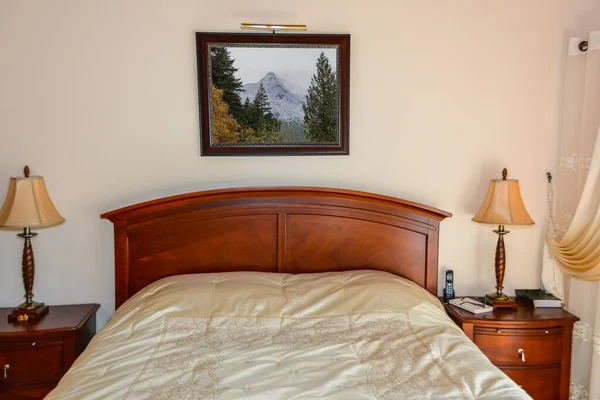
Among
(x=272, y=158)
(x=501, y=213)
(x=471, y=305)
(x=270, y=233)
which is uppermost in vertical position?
(x=272, y=158)

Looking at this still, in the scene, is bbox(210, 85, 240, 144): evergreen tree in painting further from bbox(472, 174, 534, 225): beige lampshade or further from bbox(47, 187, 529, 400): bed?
bbox(472, 174, 534, 225): beige lampshade

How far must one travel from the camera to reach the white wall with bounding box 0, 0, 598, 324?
8.44ft

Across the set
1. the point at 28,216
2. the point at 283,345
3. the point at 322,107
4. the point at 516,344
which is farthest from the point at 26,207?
the point at 516,344

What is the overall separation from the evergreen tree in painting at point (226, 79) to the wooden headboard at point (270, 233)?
48 centimetres

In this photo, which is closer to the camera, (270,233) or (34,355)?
(34,355)

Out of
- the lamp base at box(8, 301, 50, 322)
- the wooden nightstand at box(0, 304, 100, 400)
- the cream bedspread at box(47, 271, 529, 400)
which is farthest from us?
the lamp base at box(8, 301, 50, 322)

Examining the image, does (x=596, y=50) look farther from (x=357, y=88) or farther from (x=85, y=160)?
(x=85, y=160)

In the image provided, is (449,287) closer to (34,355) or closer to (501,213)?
(501,213)

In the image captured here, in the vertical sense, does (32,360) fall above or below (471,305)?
below

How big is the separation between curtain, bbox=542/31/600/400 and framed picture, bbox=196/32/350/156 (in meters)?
1.25

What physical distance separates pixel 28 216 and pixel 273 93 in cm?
138

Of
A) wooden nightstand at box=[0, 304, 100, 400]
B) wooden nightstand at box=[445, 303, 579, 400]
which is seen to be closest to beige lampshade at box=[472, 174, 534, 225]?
wooden nightstand at box=[445, 303, 579, 400]

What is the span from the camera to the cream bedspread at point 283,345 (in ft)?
5.24

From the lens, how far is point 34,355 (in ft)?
7.47
